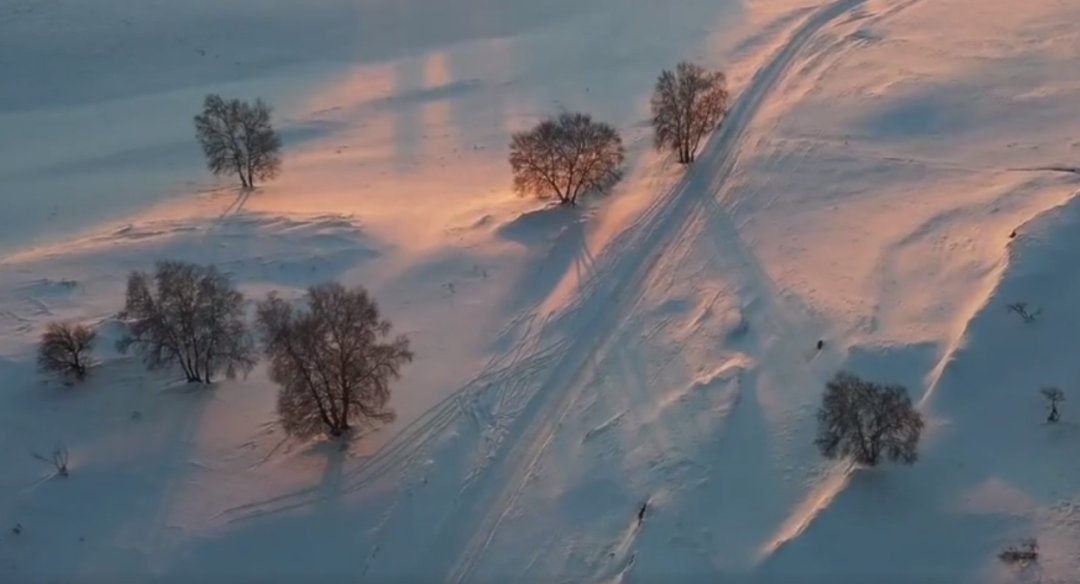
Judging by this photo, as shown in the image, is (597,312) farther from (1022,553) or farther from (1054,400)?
(1022,553)

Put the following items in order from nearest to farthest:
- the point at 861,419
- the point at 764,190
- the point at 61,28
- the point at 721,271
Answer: the point at 861,419
the point at 721,271
the point at 764,190
the point at 61,28

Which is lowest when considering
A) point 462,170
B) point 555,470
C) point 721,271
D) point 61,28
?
point 555,470

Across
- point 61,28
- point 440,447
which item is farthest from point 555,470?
point 61,28

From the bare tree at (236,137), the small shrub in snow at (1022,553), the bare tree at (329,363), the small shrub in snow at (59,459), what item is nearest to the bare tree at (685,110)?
the bare tree at (236,137)

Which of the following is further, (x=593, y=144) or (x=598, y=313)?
(x=593, y=144)

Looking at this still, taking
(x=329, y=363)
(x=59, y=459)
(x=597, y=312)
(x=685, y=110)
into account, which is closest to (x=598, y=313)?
(x=597, y=312)

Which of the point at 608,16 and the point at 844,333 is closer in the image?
the point at 844,333

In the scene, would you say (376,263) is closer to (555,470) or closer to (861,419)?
(555,470)
